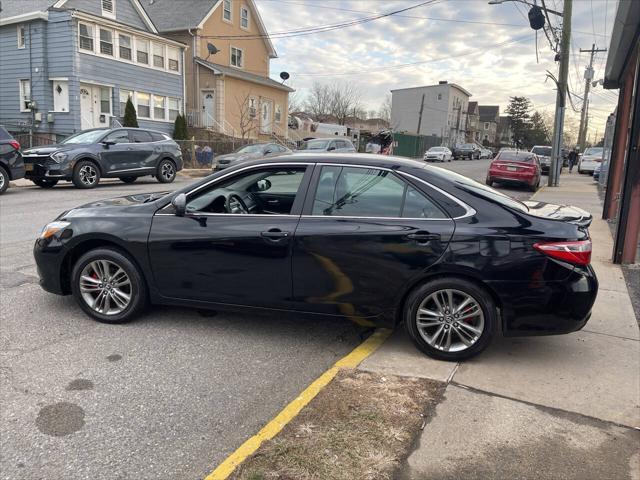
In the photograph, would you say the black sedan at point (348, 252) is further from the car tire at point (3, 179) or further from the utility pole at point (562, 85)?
the utility pole at point (562, 85)

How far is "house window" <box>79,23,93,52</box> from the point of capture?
2285cm

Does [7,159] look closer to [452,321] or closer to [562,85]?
[452,321]

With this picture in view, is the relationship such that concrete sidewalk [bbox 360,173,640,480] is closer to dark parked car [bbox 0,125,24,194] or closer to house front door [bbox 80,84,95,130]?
dark parked car [bbox 0,125,24,194]

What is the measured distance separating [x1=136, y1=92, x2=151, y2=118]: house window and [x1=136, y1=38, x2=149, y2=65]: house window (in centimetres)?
165

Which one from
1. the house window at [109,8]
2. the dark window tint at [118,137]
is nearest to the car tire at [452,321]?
the dark window tint at [118,137]

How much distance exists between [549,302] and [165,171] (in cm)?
1484

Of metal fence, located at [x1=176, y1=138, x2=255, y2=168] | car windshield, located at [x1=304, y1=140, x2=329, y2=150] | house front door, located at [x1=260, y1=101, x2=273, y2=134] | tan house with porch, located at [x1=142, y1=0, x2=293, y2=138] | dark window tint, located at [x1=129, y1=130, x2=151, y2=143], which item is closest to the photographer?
dark window tint, located at [x1=129, y1=130, x2=151, y2=143]

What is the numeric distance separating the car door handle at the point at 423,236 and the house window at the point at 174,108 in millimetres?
27105

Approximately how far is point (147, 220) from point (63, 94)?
22.0m

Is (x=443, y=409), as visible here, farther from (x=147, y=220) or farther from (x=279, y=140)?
(x=279, y=140)

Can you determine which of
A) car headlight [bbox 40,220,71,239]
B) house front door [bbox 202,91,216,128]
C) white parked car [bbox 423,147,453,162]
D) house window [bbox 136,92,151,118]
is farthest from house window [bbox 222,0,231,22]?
car headlight [bbox 40,220,71,239]

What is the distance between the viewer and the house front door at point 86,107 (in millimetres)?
23359

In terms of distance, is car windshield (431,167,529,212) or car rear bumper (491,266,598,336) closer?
car rear bumper (491,266,598,336)

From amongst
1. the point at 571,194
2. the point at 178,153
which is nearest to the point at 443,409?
the point at 178,153
